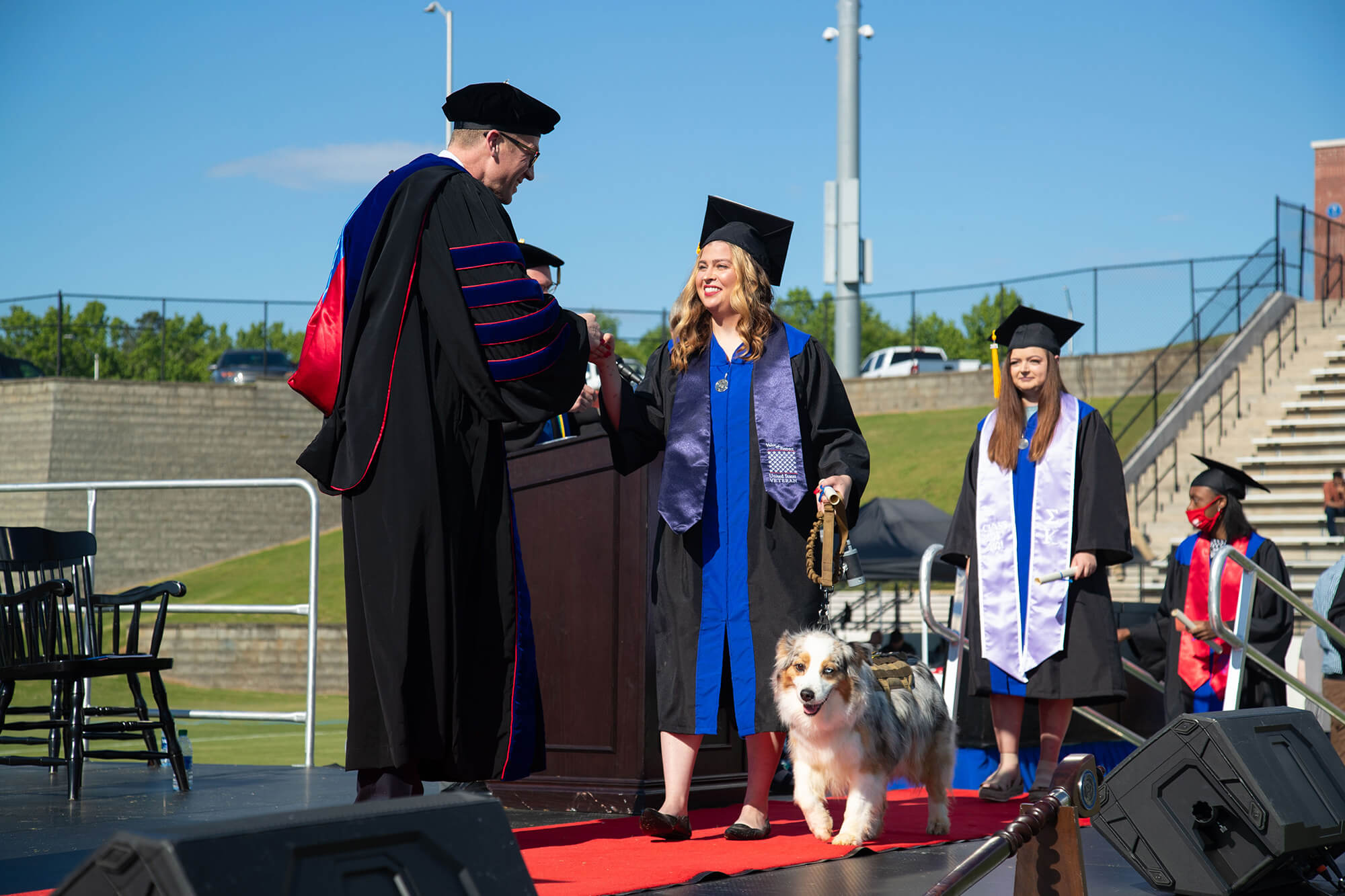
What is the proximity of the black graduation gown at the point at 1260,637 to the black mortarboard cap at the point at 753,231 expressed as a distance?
3.71 meters

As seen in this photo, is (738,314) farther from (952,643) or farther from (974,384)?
(974,384)

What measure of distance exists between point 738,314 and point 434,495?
5.83ft

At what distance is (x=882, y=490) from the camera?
28359mm

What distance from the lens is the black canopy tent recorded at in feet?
53.0

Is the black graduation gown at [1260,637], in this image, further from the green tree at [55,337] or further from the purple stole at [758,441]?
the green tree at [55,337]

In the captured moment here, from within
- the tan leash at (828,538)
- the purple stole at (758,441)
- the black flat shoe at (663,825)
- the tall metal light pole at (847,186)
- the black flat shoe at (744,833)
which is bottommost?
the black flat shoe at (744,833)

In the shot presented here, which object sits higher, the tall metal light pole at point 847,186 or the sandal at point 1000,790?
the tall metal light pole at point 847,186

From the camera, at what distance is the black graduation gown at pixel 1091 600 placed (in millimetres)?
5527

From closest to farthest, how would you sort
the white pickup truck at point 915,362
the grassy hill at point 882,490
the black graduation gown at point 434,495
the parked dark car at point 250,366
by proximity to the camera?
1. the black graduation gown at point 434,495
2. the grassy hill at point 882,490
3. the parked dark car at point 250,366
4. the white pickup truck at point 915,362

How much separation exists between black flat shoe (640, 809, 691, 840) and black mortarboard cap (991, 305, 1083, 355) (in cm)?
268

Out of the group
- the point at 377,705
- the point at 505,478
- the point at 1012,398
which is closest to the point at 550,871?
the point at 377,705

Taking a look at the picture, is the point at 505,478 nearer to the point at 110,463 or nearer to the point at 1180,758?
the point at 1180,758

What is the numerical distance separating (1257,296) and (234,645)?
71.3 ft

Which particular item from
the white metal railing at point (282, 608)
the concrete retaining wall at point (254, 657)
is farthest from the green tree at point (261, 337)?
the white metal railing at point (282, 608)
